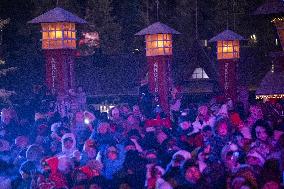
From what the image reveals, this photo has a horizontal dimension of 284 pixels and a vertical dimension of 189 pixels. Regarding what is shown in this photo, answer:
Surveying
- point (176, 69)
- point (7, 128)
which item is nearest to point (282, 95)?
point (7, 128)

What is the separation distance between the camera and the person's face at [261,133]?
11730 millimetres

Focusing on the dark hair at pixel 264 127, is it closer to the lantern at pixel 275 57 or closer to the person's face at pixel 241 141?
the person's face at pixel 241 141

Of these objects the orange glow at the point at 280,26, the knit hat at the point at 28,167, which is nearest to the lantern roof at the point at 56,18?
the orange glow at the point at 280,26

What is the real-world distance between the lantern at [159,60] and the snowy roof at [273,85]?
143 inches

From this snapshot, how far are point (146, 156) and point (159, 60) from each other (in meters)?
9.59

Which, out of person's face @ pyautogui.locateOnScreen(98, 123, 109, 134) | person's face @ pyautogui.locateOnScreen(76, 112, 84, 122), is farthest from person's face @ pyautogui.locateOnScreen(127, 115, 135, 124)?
person's face @ pyautogui.locateOnScreen(98, 123, 109, 134)

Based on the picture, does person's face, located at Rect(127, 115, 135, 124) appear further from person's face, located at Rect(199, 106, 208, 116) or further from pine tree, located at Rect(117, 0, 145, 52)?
pine tree, located at Rect(117, 0, 145, 52)

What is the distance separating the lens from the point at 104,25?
40.2m

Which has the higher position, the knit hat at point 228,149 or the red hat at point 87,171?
the knit hat at point 228,149

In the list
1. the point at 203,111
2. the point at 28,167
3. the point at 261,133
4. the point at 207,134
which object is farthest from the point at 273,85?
the point at 28,167

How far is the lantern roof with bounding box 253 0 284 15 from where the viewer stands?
17.1 metres

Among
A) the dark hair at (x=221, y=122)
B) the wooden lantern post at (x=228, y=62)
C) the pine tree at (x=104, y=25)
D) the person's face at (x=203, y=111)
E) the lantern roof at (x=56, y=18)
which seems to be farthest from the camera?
the pine tree at (x=104, y=25)

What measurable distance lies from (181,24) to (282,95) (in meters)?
25.7

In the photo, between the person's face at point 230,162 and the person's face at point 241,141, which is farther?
the person's face at point 241,141
